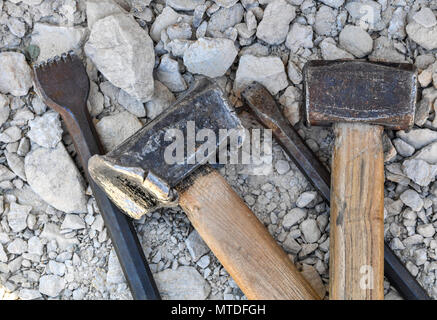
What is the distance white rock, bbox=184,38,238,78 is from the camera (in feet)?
6.36

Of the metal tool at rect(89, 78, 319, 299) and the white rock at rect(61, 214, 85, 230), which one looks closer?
the metal tool at rect(89, 78, 319, 299)

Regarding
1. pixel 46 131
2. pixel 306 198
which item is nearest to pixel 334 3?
pixel 306 198

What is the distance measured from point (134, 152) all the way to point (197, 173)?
0.80ft

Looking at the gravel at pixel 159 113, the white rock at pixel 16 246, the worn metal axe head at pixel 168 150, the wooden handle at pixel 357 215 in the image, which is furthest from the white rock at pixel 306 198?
the white rock at pixel 16 246

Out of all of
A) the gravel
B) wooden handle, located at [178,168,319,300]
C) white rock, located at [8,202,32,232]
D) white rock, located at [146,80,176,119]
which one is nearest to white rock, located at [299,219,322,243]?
the gravel

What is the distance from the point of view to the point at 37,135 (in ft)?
6.33

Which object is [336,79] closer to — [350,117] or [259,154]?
[350,117]

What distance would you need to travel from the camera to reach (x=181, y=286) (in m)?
1.92

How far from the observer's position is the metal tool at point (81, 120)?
181 cm

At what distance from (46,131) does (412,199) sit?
1.50m

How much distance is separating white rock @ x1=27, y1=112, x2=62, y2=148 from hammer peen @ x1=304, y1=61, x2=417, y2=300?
1.01 meters

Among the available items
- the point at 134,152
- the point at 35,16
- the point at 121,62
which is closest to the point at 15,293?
the point at 134,152

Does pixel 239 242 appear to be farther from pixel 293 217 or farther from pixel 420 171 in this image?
pixel 420 171

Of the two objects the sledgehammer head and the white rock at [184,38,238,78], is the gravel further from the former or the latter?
the sledgehammer head
